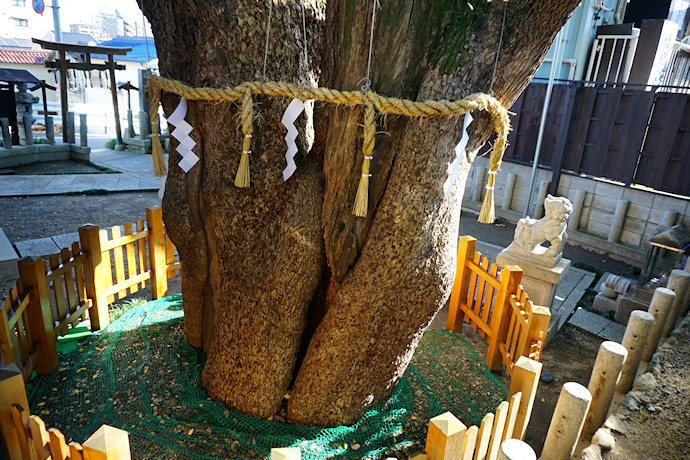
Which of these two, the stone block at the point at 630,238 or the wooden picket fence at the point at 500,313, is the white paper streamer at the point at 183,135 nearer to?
the wooden picket fence at the point at 500,313

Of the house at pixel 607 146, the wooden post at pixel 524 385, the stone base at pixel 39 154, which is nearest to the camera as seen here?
the wooden post at pixel 524 385

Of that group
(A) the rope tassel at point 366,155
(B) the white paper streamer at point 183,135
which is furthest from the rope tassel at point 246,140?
(A) the rope tassel at point 366,155

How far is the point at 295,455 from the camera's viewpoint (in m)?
1.75

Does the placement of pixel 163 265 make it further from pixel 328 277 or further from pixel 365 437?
pixel 365 437

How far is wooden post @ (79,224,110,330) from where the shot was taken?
4188 mm

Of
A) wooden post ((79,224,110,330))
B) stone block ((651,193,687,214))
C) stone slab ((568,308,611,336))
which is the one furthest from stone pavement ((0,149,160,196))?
stone block ((651,193,687,214))

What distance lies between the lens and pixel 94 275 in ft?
14.1

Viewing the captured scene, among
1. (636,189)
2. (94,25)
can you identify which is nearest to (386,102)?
(636,189)

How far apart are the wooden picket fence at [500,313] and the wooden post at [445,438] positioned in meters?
1.41

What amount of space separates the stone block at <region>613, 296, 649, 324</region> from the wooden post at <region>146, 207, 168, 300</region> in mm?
5589

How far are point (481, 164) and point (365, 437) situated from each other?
8.40 m

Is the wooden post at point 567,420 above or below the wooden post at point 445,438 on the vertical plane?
below

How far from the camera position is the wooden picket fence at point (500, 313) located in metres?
3.41

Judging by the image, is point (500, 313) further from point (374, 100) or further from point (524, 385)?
point (374, 100)
